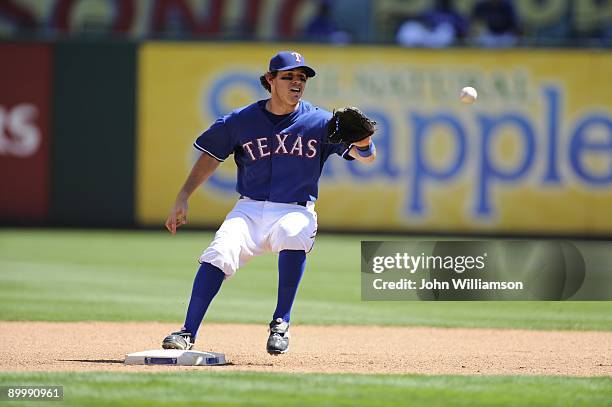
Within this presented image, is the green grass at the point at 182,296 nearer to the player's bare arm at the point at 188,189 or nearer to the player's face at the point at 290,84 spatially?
the player's bare arm at the point at 188,189

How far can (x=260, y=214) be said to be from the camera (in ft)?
21.4

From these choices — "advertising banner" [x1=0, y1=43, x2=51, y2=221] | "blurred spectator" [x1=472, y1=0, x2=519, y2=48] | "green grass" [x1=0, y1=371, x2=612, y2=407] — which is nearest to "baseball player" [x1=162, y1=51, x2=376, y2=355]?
"green grass" [x1=0, y1=371, x2=612, y2=407]

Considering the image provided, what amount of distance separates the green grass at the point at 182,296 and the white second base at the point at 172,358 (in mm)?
2774

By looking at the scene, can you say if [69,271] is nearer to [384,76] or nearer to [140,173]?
[140,173]

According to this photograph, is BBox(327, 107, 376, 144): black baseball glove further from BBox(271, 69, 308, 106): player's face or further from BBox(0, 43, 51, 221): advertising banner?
BBox(0, 43, 51, 221): advertising banner

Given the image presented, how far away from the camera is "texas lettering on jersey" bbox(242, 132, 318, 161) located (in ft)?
21.4

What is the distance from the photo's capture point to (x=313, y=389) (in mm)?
5293

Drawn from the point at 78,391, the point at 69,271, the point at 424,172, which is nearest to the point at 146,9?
the point at 424,172

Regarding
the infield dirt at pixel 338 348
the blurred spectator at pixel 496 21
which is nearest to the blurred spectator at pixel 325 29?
the blurred spectator at pixel 496 21

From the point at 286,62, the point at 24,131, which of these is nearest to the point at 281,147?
the point at 286,62

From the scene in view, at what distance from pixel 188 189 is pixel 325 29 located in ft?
42.0

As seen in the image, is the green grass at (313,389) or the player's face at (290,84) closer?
the green grass at (313,389)

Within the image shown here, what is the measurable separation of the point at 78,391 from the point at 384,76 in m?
13.7

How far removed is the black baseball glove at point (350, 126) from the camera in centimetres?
635
